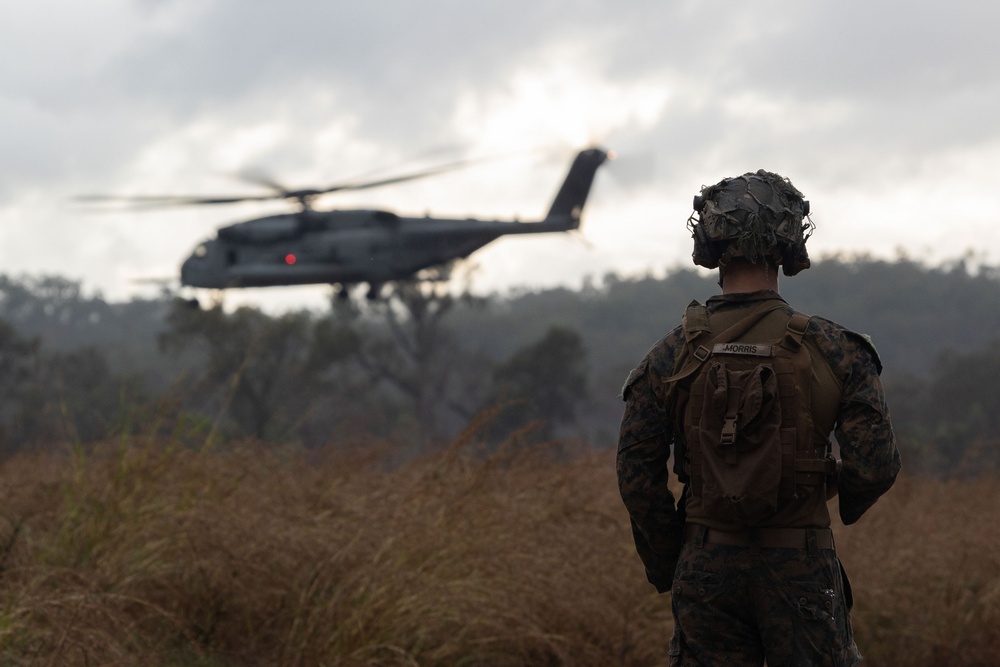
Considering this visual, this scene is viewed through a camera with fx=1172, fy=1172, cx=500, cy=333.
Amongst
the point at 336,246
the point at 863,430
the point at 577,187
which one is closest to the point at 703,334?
the point at 863,430

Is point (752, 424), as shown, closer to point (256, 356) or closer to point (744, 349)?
point (744, 349)

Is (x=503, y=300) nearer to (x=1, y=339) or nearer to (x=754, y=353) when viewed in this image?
(x=1, y=339)

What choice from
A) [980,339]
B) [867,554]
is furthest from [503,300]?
[867,554]

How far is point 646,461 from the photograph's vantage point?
11.4ft

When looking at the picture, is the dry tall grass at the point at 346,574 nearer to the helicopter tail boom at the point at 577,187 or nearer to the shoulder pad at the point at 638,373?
the shoulder pad at the point at 638,373

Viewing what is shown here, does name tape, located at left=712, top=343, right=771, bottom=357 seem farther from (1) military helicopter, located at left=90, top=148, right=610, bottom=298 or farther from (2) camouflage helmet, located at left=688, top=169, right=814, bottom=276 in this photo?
(1) military helicopter, located at left=90, top=148, right=610, bottom=298

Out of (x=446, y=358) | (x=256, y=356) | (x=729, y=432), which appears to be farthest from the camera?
(x=446, y=358)

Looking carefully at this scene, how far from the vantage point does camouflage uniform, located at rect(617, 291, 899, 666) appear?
10.6ft

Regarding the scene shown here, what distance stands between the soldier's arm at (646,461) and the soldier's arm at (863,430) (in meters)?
0.50

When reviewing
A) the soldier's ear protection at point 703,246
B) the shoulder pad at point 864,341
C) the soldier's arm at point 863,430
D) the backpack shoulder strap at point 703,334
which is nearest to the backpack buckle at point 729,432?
the backpack shoulder strap at point 703,334

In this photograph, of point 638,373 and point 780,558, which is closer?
point 780,558

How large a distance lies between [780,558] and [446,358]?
52.4 meters

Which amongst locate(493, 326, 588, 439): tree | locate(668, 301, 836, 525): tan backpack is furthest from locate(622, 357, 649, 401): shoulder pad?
locate(493, 326, 588, 439): tree

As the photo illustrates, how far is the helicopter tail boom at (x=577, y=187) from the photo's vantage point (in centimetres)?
2073
